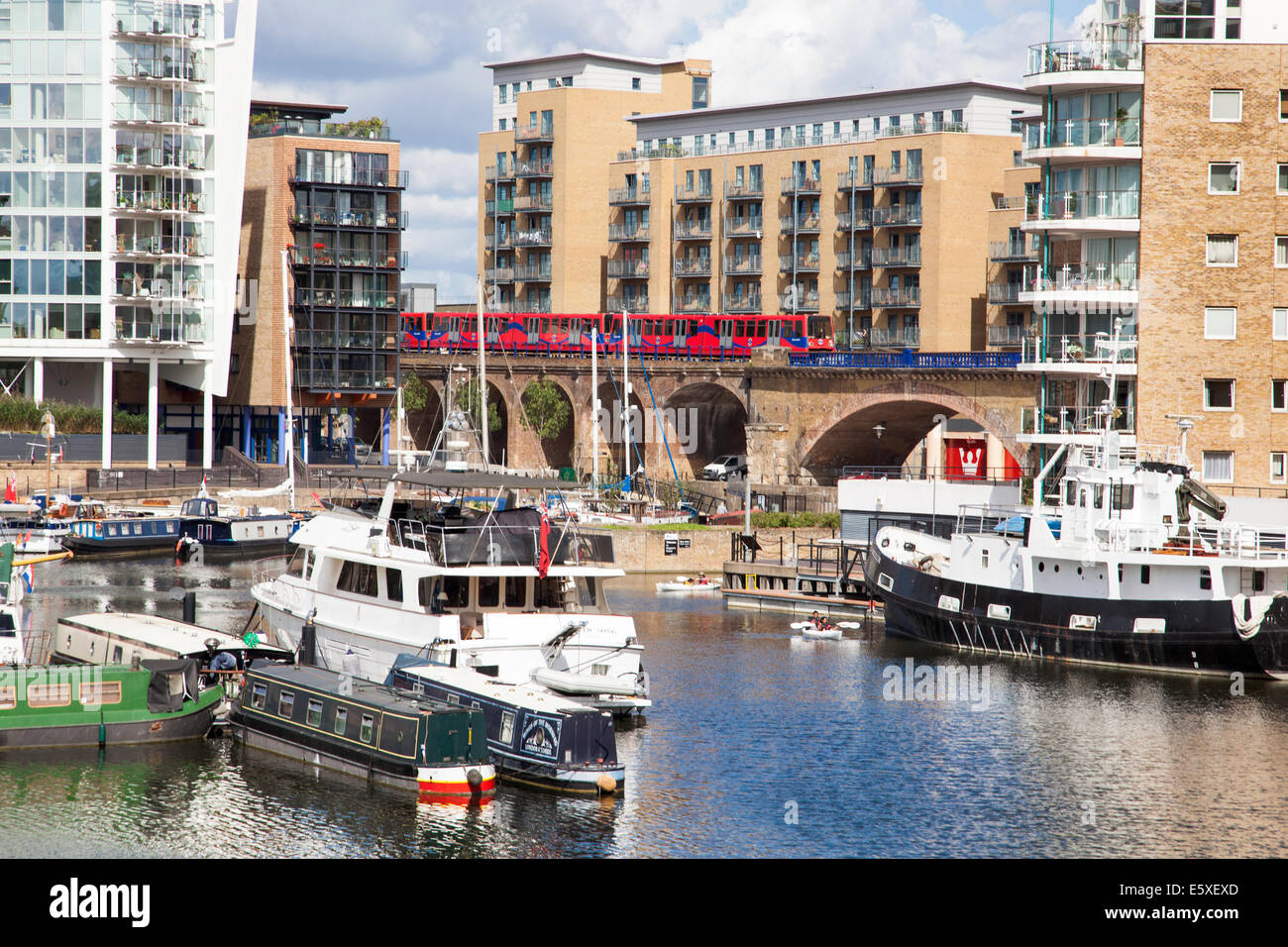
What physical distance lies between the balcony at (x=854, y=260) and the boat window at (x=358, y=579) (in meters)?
77.2

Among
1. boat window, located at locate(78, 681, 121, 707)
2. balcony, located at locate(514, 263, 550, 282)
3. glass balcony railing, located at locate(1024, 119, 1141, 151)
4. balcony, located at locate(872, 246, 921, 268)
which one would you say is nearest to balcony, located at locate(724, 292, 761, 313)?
balcony, located at locate(872, 246, 921, 268)

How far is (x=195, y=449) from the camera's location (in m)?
109

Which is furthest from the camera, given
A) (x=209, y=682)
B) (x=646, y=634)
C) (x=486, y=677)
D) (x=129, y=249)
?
→ (x=129, y=249)

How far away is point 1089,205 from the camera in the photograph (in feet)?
206

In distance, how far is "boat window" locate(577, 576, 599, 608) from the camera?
140 ft

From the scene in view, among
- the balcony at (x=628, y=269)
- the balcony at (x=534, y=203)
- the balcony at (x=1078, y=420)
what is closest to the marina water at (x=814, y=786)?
the balcony at (x=1078, y=420)

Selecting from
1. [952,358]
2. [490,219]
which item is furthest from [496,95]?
[952,358]

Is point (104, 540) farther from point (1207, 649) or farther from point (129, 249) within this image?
point (1207, 649)

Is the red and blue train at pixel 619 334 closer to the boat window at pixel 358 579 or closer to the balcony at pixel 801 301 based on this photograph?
the balcony at pixel 801 301

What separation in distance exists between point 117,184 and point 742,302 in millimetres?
47809

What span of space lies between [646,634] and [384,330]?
2407 inches

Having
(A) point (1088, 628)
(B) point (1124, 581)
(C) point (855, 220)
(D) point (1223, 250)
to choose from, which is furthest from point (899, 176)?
(A) point (1088, 628)

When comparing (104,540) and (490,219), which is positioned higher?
(490,219)

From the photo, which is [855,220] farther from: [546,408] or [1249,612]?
[1249,612]
